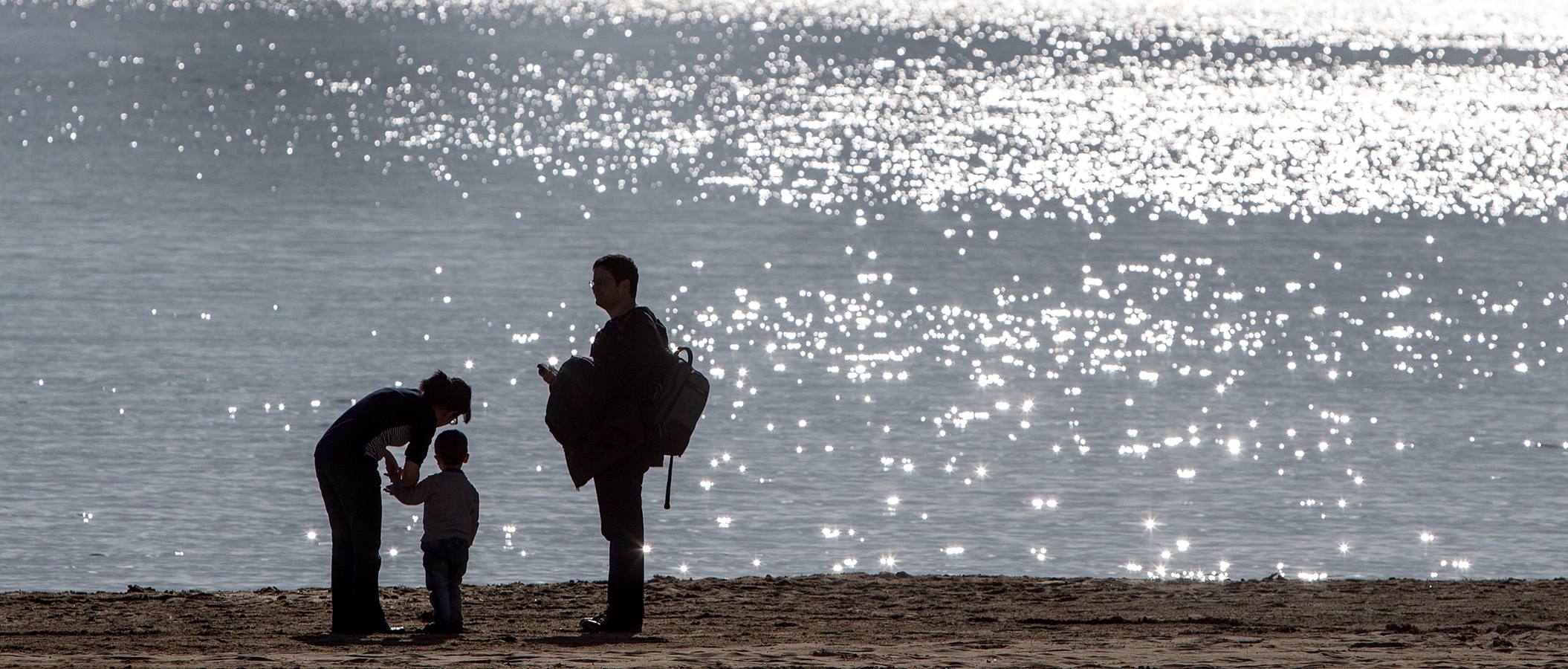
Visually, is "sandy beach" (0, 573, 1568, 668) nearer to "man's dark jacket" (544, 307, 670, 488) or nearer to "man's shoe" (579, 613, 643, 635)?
"man's shoe" (579, 613, 643, 635)

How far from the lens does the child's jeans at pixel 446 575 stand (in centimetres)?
899

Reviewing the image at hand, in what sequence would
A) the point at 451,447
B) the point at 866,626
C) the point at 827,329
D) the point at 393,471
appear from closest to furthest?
the point at 393,471, the point at 451,447, the point at 866,626, the point at 827,329

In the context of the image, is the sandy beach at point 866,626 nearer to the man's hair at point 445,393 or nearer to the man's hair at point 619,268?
the man's hair at point 445,393

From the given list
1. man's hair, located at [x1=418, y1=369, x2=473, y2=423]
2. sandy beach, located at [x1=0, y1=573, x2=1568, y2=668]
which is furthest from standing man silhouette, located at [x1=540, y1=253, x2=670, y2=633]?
sandy beach, located at [x1=0, y1=573, x2=1568, y2=668]

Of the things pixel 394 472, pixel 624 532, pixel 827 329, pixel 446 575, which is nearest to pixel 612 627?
pixel 624 532

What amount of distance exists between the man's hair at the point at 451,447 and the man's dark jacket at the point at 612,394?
44 cm

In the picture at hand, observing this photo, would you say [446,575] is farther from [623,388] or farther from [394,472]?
[623,388]

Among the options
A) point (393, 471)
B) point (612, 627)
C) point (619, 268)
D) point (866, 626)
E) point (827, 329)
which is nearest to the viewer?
point (619, 268)

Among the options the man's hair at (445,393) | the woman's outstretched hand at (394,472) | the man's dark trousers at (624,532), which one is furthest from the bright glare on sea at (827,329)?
the man's hair at (445,393)

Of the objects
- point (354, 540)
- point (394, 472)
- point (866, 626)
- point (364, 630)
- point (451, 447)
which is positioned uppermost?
point (451, 447)

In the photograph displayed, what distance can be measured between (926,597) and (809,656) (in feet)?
9.06

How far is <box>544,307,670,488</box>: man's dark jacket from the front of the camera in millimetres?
8758

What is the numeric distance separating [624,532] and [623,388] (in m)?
0.63

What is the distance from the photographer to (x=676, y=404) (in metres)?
8.79
